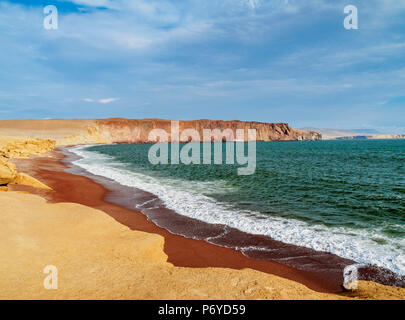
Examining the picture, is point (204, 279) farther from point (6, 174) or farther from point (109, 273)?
point (6, 174)

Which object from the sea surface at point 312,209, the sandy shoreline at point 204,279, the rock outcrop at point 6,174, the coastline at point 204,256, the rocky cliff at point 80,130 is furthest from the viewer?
the rocky cliff at point 80,130

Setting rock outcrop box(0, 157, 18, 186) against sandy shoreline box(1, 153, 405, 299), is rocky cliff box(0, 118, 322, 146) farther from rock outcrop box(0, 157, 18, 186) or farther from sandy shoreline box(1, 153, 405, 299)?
sandy shoreline box(1, 153, 405, 299)

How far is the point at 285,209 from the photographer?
13508 millimetres

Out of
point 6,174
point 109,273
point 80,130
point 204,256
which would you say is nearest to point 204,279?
point 109,273

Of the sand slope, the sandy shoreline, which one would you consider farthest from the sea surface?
the sand slope

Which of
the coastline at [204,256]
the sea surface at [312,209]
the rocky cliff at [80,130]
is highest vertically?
the rocky cliff at [80,130]

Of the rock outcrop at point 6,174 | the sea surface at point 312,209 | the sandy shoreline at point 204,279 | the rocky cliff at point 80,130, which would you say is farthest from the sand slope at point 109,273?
the rocky cliff at point 80,130

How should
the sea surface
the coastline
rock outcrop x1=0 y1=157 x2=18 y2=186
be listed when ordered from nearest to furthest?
the coastline, the sea surface, rock outcrop x1=0 y1=157 x2=18 y2=186

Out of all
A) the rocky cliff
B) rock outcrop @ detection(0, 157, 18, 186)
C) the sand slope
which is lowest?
the sand slope

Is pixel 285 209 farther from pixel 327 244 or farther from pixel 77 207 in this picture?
pixel 77 207

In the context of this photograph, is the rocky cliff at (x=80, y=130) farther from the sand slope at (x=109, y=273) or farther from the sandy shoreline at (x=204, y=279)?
the sandy shoreline at (x=204, y=279)

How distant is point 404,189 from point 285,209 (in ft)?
35.9
